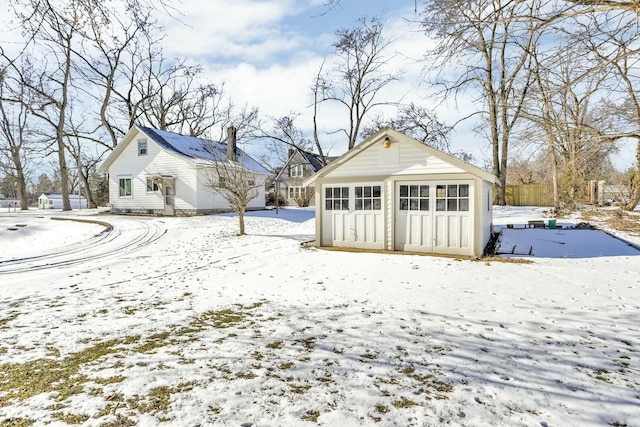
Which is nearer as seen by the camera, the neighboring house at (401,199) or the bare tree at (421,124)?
the neighboring house at (401,199)

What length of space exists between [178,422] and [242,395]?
520 mm

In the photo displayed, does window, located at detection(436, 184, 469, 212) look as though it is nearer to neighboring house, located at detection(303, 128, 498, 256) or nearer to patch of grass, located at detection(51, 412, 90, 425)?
neighboring house, located at detection(303, 128, 498, 256)

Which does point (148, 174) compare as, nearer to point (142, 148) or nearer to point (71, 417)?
point (142, 148)

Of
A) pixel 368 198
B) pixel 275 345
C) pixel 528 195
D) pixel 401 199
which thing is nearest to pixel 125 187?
pixel 368 198

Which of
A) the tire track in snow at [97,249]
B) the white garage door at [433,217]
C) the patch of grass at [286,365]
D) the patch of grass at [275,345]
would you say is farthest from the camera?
the tire track in snow at [97,249]

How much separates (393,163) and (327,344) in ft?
22.0

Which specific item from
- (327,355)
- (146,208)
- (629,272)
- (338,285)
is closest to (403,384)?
(327,355)

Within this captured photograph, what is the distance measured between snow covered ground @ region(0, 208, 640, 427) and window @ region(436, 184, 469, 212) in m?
1.62

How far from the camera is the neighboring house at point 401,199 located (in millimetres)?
8703

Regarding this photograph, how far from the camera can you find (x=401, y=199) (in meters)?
9.45

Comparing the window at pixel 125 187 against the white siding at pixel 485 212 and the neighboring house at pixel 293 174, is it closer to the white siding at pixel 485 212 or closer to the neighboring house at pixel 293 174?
the neighboring house at pixel 293 174

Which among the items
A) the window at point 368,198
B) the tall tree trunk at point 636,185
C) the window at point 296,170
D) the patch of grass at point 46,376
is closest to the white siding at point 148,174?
the window at point 368,198

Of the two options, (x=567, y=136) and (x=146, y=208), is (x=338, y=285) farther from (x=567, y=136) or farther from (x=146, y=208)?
(x=146, y=208)

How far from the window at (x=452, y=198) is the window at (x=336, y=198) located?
106 inches
